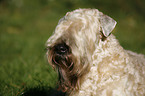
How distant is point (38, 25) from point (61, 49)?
9.27 m

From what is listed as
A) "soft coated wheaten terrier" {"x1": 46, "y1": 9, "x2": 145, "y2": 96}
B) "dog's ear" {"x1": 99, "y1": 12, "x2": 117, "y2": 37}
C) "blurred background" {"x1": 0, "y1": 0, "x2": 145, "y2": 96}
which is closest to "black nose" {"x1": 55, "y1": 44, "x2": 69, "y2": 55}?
"soft coated wheaten terrier" {"x1": 46, "y1": 9, "x2": 145, "y2": 96}

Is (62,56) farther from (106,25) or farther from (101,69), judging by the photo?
(106,25)

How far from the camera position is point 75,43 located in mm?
2527

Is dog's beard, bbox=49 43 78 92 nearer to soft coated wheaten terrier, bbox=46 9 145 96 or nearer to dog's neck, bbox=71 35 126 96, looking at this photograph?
soft coated wheaten terrier, bbox=46 9 145 96

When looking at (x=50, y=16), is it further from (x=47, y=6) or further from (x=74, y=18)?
(x=74, y=18)

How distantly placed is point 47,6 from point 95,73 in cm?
1072

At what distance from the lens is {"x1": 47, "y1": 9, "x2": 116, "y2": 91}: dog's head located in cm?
252

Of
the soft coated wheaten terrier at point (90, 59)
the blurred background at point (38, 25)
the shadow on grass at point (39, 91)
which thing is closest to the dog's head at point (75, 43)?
the soft coated wheaten terrier at point (90, 59)

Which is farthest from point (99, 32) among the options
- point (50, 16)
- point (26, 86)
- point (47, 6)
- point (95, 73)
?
point (47, 6)

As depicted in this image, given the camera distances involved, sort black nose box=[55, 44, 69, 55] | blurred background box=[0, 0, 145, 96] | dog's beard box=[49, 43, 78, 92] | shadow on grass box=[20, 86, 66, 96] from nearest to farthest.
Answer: black nose box=[55, 44, 69, 55], dog's beard box=[49, 43, 78, 92], shadow on grass box=[20, 86, 66, 96], blurred background box=[0, 0, 145, 96]

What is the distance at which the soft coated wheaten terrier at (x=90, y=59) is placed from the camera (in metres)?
2.56

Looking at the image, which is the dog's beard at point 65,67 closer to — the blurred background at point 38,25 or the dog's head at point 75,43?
the dog's head at point 75,43

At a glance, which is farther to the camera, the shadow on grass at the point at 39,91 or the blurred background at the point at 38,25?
the blurred background at the point at 38,25

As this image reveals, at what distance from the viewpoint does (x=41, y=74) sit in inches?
177
